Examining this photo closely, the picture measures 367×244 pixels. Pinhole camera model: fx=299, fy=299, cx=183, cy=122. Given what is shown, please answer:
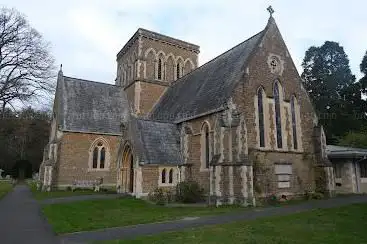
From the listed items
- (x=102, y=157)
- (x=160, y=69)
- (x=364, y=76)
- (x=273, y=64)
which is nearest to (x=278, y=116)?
(x=273, y=64)

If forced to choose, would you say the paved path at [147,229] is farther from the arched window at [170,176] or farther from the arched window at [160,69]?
the arched window at [160,69]

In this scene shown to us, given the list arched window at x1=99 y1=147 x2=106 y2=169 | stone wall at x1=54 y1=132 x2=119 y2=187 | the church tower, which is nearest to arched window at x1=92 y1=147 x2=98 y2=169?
arched window at x1=99 y1=147 x2=106 y2=169

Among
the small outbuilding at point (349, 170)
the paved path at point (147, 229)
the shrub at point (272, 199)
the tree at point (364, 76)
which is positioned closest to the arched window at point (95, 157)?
the shrub at point (272, 199)


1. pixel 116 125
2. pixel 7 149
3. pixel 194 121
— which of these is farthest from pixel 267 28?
pixel 7 149

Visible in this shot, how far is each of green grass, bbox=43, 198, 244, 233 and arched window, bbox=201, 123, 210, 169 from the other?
477 cm

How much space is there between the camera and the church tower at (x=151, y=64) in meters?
31.5

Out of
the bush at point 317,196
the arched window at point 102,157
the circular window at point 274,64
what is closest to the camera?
the bush at point 317,196

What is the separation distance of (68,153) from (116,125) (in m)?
5.28

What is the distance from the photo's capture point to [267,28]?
20109 millimetres

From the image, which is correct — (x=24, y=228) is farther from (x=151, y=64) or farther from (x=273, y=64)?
(x=151, y=64)

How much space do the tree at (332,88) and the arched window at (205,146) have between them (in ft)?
92.6

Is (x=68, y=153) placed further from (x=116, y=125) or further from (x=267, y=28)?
(x=267, y=28)

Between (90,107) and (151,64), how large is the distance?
8.37 m

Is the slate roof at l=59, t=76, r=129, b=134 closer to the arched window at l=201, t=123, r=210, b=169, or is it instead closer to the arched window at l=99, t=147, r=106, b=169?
the arched window at l=99, t=147, r=106, b=169
